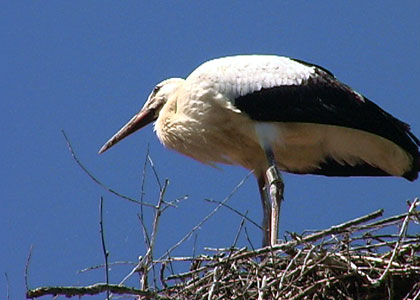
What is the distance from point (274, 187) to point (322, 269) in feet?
7.04

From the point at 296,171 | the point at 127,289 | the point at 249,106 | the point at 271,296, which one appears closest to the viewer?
the point at 127,289

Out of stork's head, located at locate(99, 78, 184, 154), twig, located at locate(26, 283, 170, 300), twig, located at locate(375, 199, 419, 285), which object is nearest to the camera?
twig, located at locate(26, 283, 170, 300)

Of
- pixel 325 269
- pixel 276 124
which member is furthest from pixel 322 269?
pixel 276 124

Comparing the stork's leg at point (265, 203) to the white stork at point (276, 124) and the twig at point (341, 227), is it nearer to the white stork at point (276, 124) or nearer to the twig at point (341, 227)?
the white stork at point (276, 124)

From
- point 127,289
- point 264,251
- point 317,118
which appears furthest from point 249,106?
point 127,289

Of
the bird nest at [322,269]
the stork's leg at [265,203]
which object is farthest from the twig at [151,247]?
the stork's leg at [265,203]

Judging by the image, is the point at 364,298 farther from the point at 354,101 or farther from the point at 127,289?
the point at 354,101

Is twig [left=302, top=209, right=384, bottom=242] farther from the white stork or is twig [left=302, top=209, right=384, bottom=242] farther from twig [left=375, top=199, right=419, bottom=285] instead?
the white stork

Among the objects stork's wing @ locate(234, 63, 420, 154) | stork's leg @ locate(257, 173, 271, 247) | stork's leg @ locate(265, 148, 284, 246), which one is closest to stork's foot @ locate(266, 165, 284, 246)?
stork's leg @ locate(265, 148, 284, 246)

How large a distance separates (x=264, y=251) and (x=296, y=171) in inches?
96.5

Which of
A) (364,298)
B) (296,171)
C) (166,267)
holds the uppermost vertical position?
(296,171)

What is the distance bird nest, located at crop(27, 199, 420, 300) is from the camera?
7.10 m

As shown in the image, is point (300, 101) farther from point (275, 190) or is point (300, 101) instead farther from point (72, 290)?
point (72, 290)

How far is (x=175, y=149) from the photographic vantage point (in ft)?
31.5
